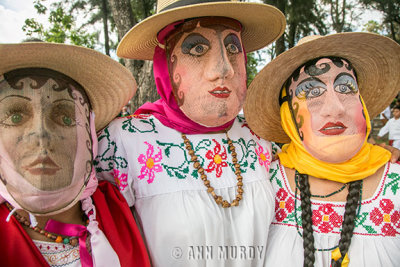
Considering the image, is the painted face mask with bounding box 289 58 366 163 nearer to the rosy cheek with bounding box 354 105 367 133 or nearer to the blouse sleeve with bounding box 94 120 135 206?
→ the rosy cheek with bounding box 354 105 367 133

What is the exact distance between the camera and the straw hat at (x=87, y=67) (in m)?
1.38

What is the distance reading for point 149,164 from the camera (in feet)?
6.06

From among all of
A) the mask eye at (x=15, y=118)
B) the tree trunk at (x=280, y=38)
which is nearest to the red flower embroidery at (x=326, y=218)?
the mask eye at (x=15, y=118)

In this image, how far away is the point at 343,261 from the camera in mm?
1816

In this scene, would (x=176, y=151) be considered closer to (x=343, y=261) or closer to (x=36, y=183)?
(x=36, y=183)

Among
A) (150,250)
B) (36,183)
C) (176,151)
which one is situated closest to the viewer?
(36,183)

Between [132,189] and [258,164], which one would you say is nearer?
[132,189]

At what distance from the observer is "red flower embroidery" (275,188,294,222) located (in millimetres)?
2011

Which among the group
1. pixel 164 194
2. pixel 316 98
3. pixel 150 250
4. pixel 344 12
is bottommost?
pixel 150 250

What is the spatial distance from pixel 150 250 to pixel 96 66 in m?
1.01

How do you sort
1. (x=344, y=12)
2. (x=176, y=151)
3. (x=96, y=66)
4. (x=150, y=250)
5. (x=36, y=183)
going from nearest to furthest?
(x=36, y=183)
(x=96, y=66)
(x=150, y=250)
(x=176, y=151)
(x=344, y=12)

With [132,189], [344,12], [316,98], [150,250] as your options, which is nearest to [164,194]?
[132,189]

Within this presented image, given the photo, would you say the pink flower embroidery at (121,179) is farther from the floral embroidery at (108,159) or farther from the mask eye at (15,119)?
the mask eye at (15,119)

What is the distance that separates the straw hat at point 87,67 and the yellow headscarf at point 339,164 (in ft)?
3.51
